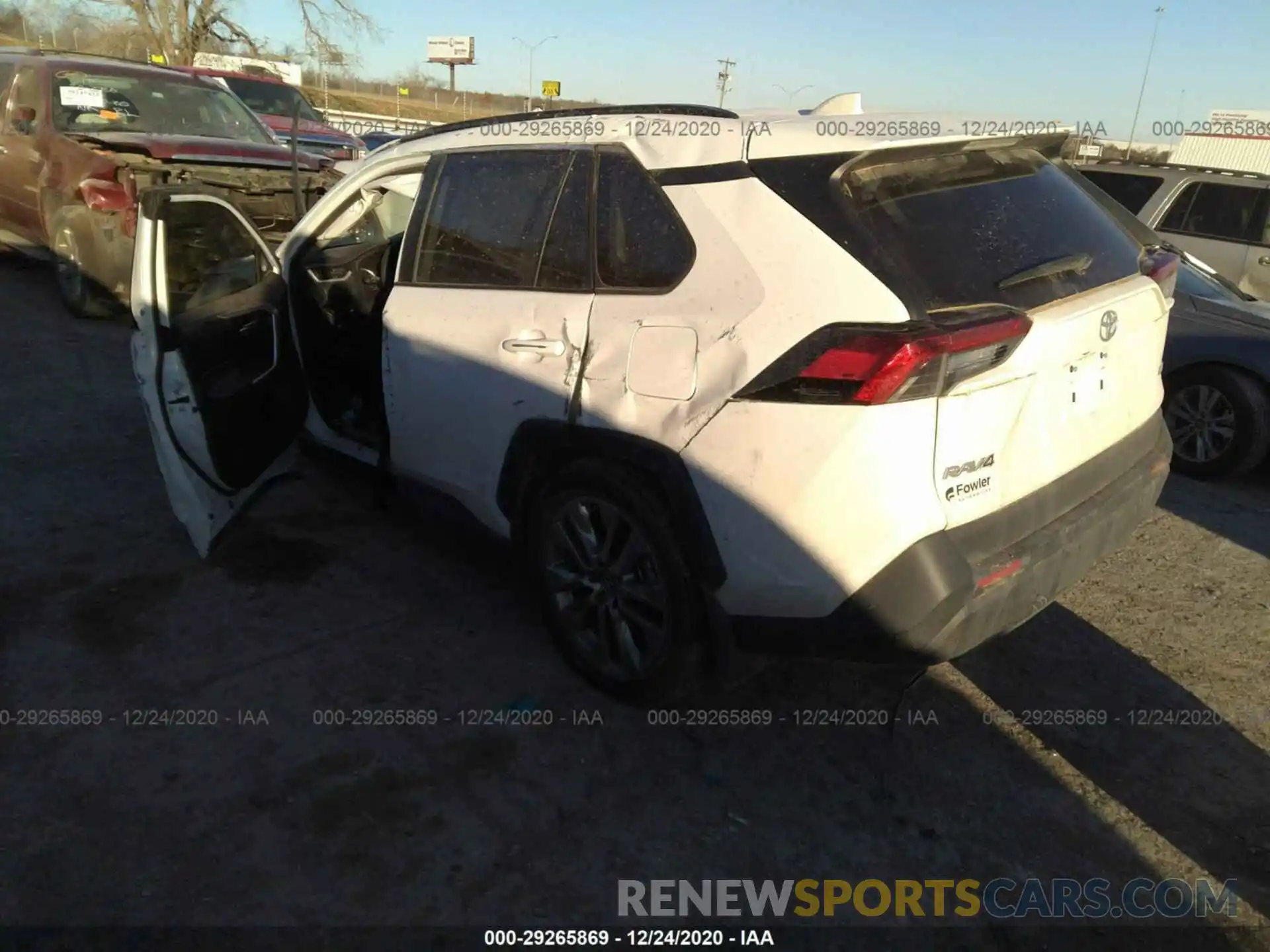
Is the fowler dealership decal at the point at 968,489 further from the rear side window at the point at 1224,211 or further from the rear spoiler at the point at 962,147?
the rear side window at the point at 1224,211

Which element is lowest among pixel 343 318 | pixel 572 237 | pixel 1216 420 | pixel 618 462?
pixel 1216 420

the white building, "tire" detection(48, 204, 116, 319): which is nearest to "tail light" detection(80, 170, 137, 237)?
"tire" detection(48, 204, 116, 319)

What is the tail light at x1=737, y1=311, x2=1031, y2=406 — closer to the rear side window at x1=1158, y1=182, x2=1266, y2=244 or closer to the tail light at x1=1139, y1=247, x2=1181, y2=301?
the tail light at x1=1139, y1=247, x2=1181, y2=301

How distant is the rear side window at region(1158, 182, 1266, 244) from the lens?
8.37 m

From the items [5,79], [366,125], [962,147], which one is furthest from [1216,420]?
[366,125]

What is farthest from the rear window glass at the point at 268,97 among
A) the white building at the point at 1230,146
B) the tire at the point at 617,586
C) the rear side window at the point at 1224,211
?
the white building at the point at 1230,146

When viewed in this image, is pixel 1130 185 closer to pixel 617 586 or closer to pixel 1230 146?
pixel 617 586

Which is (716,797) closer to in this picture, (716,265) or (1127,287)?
(716,265)

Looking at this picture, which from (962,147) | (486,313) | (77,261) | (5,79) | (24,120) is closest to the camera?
(962,147)

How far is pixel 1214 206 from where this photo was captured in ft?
27.7

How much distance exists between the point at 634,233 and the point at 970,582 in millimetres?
Answer: 1383

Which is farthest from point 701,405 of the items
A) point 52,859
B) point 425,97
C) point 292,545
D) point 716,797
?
point 425,97

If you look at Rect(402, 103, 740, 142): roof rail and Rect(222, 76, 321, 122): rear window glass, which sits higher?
Rect(222, 76, 321, 122): rear window glass

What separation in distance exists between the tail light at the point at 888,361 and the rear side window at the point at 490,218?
43.7 inches
